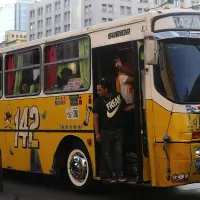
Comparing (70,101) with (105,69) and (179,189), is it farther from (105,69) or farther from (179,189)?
(179,189)

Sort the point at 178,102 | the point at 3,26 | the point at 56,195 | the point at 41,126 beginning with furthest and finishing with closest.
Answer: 1. the point at 3,26
2. the point at 41,126
3. the point at 56,195
4. the point at 178,102

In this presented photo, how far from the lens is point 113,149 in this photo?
324 inches

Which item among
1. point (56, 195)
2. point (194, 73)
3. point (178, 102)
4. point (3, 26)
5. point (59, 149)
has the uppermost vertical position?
point (3, 26)

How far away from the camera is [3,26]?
15238cm

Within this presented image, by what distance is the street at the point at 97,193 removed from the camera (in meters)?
8.77

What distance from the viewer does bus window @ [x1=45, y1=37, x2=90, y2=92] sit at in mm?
9000

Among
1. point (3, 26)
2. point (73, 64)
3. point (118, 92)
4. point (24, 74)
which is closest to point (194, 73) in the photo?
point (118, 92)

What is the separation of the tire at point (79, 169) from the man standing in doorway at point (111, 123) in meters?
0.71

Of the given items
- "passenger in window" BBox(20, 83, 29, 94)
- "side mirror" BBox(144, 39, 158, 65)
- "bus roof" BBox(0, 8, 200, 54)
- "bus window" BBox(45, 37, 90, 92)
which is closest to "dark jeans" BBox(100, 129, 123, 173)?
"bus window" BBox(45, 37, 90, 92)

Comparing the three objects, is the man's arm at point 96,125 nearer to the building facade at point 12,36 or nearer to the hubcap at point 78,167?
the hubcap at point 78,167

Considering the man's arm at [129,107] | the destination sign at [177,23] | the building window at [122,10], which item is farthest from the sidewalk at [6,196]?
the building window at [122,10]

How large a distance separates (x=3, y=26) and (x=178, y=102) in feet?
494

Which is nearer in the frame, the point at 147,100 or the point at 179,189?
the point at 147,100

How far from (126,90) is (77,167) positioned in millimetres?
1979
